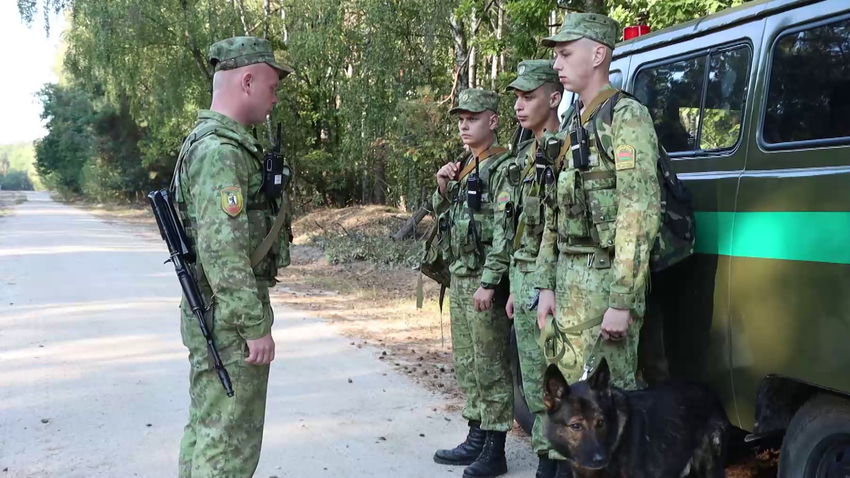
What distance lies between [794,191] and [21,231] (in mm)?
22823

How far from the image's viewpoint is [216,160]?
8.89ft

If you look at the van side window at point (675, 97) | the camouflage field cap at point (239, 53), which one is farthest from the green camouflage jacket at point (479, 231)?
the camouflage field cap at point (239, 53)

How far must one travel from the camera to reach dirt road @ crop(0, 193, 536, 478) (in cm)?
426

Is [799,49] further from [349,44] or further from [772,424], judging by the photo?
[349,44]

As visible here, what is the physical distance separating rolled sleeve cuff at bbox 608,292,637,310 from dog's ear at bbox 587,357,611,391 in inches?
9.6

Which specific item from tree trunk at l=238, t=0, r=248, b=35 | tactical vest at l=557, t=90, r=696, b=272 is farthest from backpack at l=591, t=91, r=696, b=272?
tree trunk at l=238, t=0, r=248, b=35

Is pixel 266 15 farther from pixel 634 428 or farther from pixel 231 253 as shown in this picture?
pixel 634 428

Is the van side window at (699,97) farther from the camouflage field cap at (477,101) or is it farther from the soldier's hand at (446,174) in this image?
the soldier's hand at (446,174)

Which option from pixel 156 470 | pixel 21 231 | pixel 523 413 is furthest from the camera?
pixel 21 231

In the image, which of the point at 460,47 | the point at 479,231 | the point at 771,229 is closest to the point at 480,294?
the point at 479,231

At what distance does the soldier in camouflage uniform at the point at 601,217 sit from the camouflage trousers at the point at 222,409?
137 centimetres

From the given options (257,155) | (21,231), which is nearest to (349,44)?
(21,231)

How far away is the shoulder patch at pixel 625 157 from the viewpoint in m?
2.84

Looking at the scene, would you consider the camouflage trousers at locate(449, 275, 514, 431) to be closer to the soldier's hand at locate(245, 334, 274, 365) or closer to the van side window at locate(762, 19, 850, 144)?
the soldier's hand at locate(245, 334, 274, 365)
